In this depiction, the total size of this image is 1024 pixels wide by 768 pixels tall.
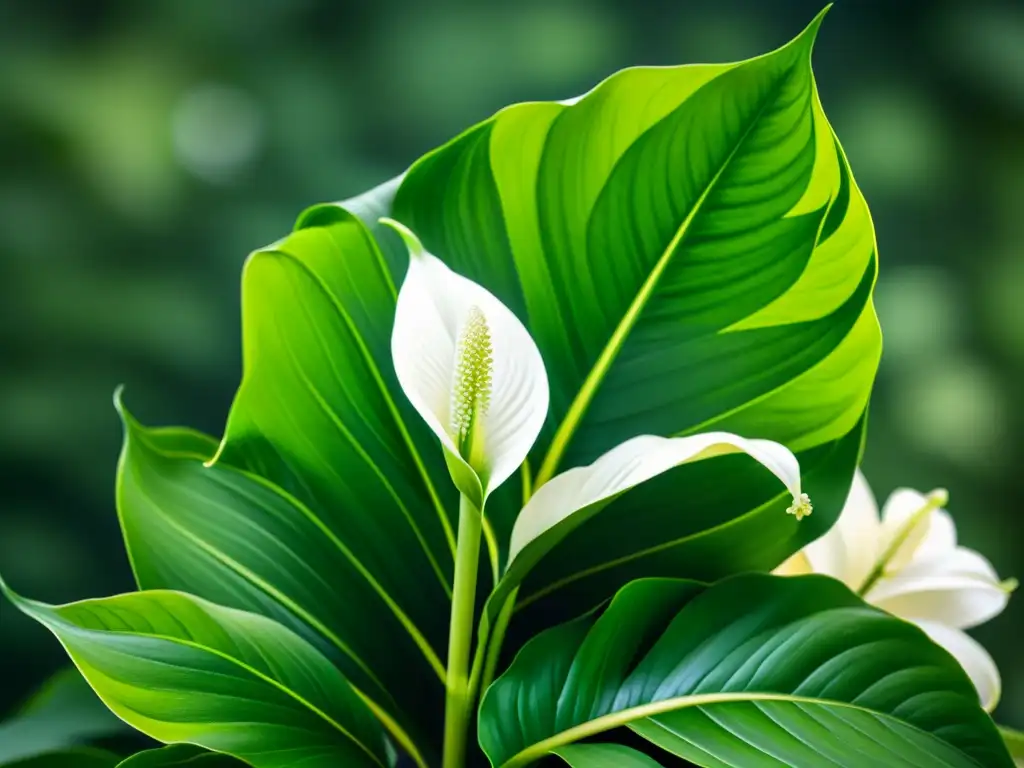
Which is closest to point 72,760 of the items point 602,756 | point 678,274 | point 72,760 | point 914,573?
point 72,760

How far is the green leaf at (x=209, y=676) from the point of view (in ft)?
1.29

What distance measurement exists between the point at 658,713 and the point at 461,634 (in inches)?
4.2

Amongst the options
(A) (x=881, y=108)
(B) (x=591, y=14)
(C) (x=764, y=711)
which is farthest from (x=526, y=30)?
(C) (x=764, y=711)

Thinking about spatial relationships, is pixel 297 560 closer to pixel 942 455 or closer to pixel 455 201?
pixel 455 201

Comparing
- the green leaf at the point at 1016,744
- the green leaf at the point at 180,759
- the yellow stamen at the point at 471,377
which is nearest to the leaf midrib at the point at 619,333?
the yellow stamen at the point at 471,377

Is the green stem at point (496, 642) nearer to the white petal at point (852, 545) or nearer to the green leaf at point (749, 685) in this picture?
the green leaf at point (749, 685)

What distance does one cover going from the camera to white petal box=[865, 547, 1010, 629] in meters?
0.60

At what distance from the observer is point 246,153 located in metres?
0.90

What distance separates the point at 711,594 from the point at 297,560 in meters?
0.24

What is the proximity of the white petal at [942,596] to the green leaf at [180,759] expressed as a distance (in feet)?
1.34

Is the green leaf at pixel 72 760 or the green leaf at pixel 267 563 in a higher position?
the green leaf at pixel 267 563

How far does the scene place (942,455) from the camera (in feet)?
3.35

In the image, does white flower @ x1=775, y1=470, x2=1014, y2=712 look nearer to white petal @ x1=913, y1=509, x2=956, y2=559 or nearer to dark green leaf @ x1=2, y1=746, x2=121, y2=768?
white petal @ x1=913, y1=509, x2=956, y2=559

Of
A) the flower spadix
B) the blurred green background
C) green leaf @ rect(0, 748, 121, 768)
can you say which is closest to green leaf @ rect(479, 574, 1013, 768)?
the flower spadix
